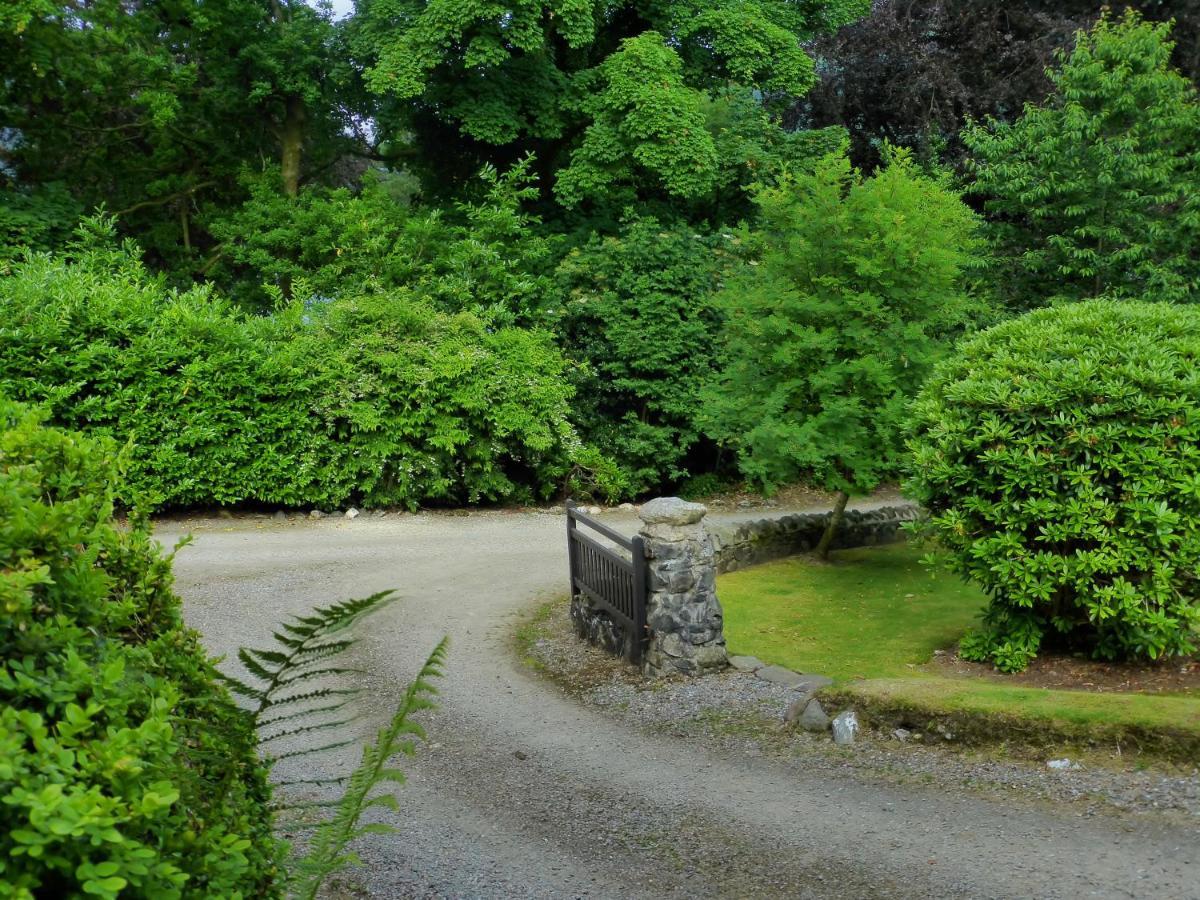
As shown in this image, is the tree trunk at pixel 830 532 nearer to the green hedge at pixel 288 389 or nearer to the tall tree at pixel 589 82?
the green hedge at pixel 288 389

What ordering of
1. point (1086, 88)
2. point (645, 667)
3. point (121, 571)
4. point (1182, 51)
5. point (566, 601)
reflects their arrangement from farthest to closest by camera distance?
point (1182, 51)
point (1086, 88)
point (566, 601)
point (645, 667)
point (121, 571)

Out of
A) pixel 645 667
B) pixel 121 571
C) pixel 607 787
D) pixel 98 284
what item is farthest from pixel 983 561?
pixel 98 284

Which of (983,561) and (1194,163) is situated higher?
(1194,163)

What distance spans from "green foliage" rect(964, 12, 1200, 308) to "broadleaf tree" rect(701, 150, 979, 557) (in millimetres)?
3869

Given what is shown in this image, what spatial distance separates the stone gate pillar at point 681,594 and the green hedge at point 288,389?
242 inches

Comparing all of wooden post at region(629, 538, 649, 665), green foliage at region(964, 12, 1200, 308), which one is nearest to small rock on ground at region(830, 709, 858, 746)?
wooden post at region(629, 538, 649, 665)

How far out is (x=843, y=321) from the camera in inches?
417

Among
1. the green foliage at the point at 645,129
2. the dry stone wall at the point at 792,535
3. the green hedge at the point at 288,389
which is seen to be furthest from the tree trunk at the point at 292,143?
the dry stone wall at the point at 792,535

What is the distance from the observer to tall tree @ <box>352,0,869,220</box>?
51.6 ft

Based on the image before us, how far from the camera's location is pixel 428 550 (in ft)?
39.9

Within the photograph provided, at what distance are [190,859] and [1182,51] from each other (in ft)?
74.2

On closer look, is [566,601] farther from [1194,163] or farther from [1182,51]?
[1182,51]

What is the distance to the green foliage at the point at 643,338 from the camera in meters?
15.8

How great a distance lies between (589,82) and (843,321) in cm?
853
